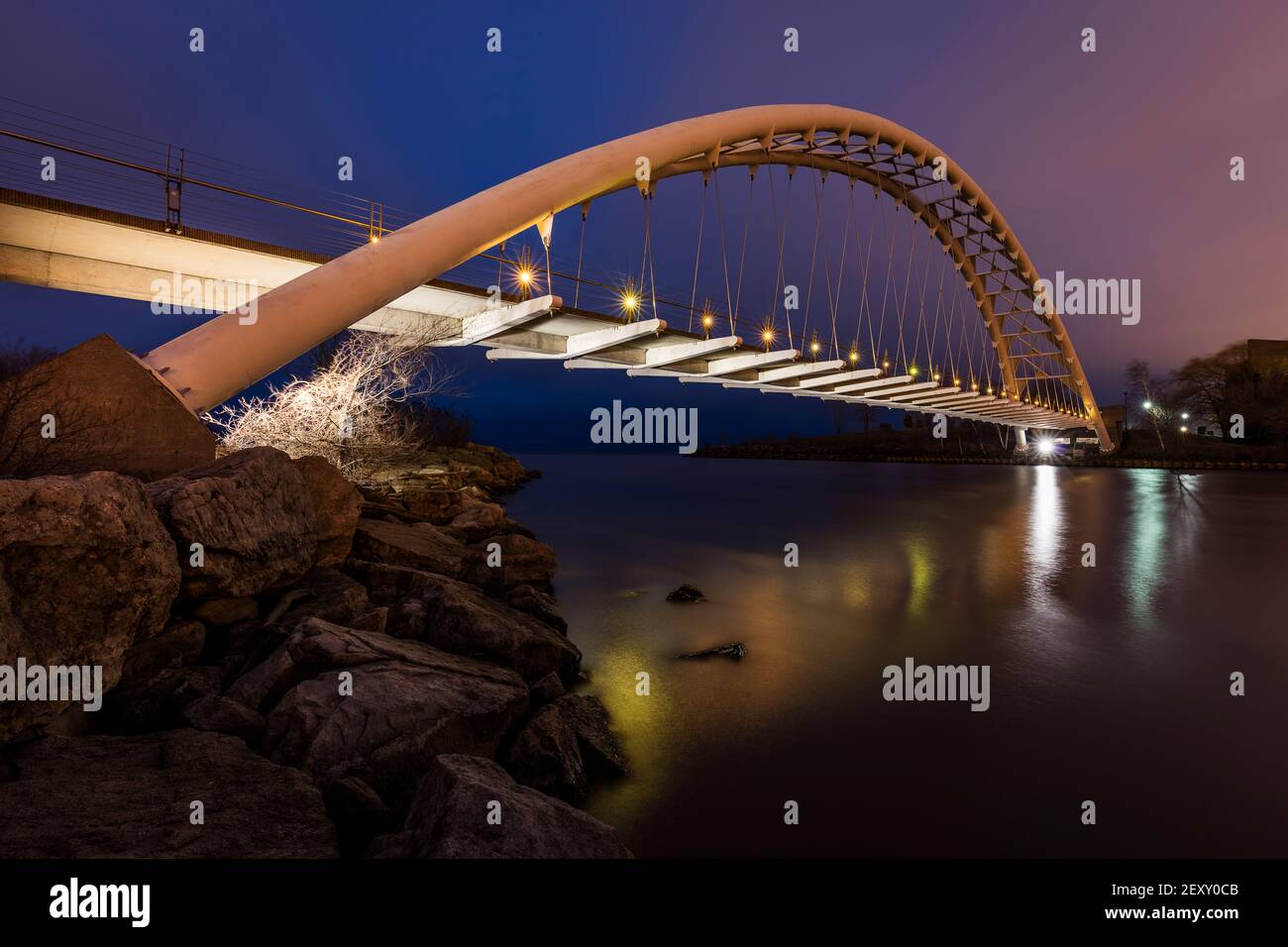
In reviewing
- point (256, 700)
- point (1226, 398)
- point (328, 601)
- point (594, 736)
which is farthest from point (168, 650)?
point (1226, 398)

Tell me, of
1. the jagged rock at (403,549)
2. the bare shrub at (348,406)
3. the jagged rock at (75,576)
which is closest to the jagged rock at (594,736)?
the jagged rock at (75,576)

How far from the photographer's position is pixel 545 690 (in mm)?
5969

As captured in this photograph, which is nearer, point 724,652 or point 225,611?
point 225,611

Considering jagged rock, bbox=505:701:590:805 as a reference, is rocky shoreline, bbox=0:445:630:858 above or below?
above

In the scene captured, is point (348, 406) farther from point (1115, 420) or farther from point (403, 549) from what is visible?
point (1115, 420)

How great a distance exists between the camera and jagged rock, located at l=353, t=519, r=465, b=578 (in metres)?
8.23

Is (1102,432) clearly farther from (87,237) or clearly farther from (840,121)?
(87,237)

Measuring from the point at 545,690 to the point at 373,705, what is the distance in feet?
6.39

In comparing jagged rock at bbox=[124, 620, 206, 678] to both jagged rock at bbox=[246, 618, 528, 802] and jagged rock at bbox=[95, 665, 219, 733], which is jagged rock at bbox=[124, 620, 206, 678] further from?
jagged rock at bbox=[246, 618, 528, 802]

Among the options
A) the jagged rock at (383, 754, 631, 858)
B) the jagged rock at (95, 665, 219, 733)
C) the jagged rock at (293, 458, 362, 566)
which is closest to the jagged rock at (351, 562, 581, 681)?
the jagged rock at (293, 458, 362, 566)

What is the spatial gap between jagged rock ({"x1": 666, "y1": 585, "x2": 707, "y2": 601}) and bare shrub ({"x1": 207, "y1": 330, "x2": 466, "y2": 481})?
26.0 ft

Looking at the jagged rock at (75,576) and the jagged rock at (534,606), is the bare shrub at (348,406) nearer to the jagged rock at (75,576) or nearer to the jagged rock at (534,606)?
the jagged rock at (534,606)
